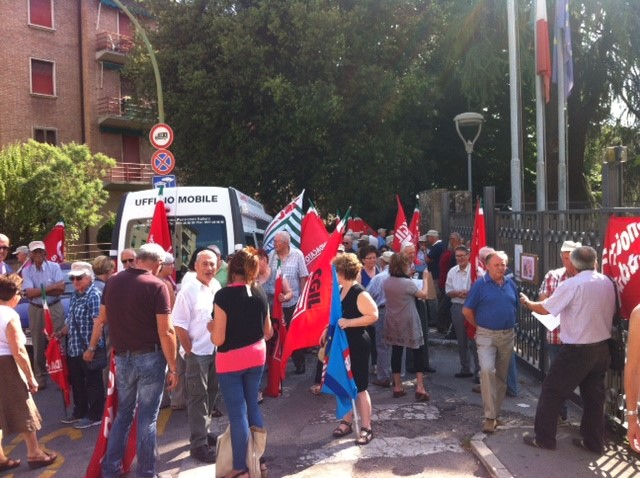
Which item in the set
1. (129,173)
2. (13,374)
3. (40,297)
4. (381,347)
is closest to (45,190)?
(129,173)

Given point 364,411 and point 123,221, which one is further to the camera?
point 123,221

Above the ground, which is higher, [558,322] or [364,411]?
[558,322]

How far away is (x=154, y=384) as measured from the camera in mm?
4766

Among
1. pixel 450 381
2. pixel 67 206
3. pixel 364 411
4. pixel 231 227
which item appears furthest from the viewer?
pixel 67 206

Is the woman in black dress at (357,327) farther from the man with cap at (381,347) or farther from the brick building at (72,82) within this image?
the brick building at (72,82)

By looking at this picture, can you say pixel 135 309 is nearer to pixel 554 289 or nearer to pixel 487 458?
pixel 487 458

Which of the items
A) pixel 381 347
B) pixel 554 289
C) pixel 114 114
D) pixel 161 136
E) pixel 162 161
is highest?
pixel 114 114

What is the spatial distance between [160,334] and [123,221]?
175 inches

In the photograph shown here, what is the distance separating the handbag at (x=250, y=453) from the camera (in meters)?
4.66

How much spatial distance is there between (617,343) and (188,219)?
565 cm

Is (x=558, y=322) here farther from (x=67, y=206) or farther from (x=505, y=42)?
(x=67, y=206)

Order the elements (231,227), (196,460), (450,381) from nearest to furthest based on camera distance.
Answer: (196,460)
(450,381)
(231,227)

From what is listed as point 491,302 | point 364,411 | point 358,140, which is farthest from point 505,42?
point 364,411

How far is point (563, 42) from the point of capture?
39.9ft
